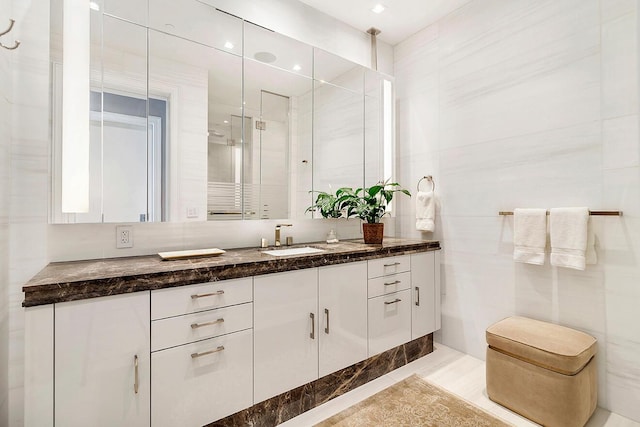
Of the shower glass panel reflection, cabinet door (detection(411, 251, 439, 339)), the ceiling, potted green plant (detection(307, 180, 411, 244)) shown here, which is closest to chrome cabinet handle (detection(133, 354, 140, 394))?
the shower glass panel reflection

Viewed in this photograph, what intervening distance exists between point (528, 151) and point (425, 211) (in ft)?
2.77

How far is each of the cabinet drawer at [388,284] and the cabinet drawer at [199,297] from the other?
86cm

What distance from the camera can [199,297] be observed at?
4.43 ft

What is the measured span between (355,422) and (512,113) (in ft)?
7.37

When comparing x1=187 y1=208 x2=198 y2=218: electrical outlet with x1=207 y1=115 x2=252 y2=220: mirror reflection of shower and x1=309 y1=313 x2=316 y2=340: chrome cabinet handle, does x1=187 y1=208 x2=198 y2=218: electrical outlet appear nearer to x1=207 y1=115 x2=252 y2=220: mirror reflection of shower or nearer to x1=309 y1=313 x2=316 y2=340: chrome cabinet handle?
x1=207 y1=115 x2=252 y2=220: mirror reflection of shower

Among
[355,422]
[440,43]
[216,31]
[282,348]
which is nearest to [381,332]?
[355,422]

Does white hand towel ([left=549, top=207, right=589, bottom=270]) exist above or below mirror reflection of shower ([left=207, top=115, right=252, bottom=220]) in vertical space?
below

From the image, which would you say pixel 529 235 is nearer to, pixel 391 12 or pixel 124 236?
pixel 391 12

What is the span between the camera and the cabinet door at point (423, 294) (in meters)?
2.27

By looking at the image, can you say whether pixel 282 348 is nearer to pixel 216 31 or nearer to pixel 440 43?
pixel 216 31

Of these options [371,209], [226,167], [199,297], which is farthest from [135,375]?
[371,209]

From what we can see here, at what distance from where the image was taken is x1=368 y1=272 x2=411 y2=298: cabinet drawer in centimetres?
199

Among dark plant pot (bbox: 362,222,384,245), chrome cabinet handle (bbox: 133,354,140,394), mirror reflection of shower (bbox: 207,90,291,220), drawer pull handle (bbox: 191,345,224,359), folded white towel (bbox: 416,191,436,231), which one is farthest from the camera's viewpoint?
folded white towel (bbox: 416,191,436,231)

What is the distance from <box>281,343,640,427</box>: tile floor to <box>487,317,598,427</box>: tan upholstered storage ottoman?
0.24 feet
